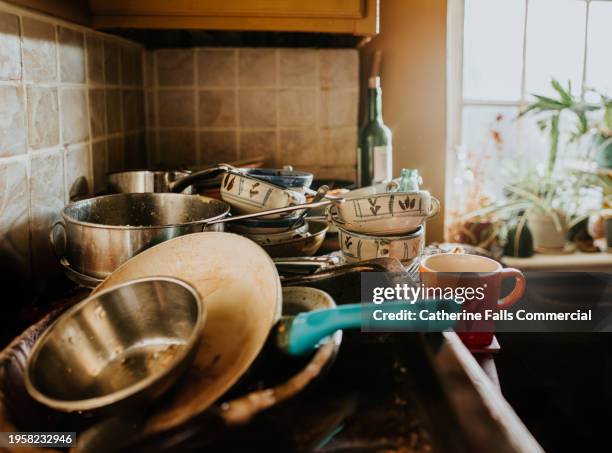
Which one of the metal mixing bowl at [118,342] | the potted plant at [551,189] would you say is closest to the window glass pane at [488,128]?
the potted plant at [551,189]

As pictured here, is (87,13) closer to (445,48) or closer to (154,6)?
(154,6)

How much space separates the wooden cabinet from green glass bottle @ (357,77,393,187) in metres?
0.29

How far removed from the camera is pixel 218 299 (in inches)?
24.9

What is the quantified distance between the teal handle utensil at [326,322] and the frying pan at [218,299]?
2 cm

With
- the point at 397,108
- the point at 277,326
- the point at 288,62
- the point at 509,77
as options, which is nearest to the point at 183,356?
the point at 277,326

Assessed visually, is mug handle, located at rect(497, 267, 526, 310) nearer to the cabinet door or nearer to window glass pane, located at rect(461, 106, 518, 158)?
the cabinet door

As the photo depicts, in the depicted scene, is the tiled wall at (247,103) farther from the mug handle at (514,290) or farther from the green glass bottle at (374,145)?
the mug handle at (514,290)

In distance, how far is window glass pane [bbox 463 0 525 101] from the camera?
2.15 meters

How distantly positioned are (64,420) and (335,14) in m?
1.05

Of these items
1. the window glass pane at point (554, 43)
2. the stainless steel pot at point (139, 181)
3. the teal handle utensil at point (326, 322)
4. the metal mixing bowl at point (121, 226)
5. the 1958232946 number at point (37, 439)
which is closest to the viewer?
the 1958232946 number at point (37, 439)

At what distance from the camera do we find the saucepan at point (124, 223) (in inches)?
28.4

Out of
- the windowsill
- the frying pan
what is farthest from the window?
the frying pan

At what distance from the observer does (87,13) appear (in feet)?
3.92

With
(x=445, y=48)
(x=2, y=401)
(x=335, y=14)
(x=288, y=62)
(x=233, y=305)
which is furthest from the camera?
(x=445, y=48)
